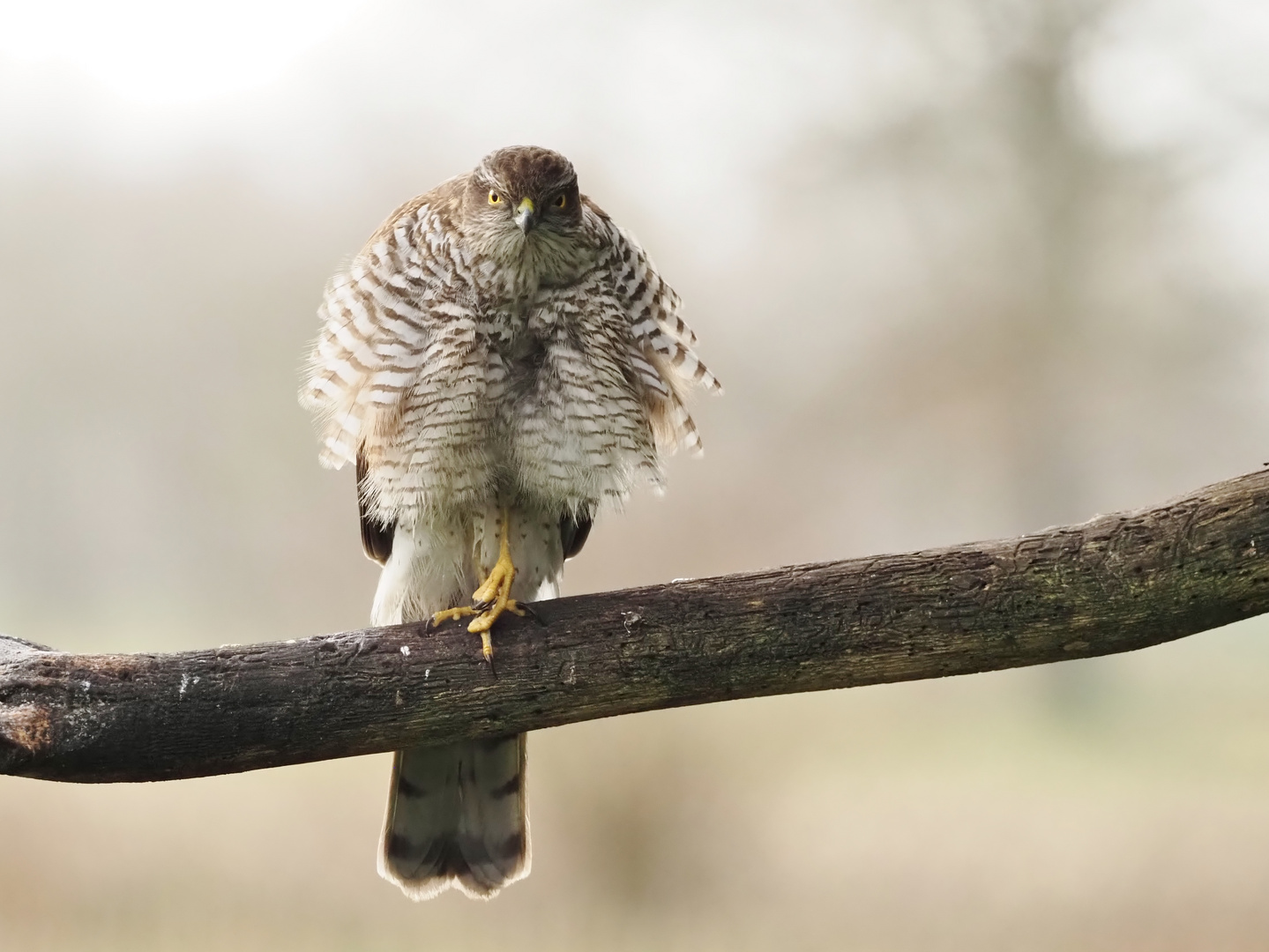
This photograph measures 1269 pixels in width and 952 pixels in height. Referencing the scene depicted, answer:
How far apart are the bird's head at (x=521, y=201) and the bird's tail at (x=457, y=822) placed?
1.05 m

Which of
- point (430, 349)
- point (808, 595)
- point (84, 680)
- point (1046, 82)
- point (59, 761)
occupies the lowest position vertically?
point (59, 761)

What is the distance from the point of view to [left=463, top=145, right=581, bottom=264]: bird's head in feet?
6.40

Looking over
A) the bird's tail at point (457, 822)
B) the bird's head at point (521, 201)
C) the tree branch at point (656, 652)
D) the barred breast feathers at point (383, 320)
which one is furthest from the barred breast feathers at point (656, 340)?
the bird's tail at point (457, 822)

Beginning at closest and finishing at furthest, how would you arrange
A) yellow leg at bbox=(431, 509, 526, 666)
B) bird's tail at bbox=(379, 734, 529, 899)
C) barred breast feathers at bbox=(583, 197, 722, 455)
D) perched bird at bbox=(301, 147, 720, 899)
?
yellow leg at bbox=(431, 509, 526, 666), perched bird at bbox=(301, 147, 720, 899), barred breast feathers at bbox=(583, 197, 722, 455), bird's tail at bbox=(379, 734, 529, 899)

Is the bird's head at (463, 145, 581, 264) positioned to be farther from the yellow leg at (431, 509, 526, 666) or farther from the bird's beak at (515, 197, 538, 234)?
the yellow leg at (431, 509, 526, 666)

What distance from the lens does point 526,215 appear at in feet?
6.30

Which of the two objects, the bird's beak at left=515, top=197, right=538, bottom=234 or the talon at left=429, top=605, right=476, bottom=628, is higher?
the bird's beak at left=515, top=197, right=538, bottom=234

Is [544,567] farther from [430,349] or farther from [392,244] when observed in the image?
[392,244]

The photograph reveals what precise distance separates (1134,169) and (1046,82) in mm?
568

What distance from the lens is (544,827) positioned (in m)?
3.56

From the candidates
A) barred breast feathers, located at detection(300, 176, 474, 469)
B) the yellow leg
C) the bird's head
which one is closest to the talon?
the yellow leg

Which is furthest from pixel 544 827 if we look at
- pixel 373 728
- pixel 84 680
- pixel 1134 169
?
pixel 1134 169

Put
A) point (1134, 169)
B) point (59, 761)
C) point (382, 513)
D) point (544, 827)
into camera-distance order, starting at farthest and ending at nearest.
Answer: point (1134, 169) < point (544, 827) < point (382, 513) < point (59, 761)

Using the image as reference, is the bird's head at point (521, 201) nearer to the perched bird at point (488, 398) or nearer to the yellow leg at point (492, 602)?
the perched bird at point (488, 398)
